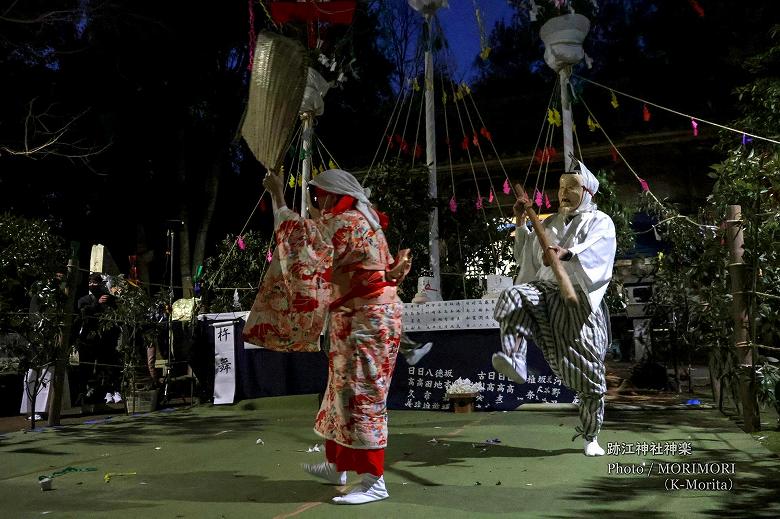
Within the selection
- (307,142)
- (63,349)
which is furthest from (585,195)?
(63,349)

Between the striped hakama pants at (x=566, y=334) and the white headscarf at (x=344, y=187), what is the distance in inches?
41.1

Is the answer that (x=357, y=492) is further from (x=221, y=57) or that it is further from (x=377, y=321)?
(x=221, y=57)

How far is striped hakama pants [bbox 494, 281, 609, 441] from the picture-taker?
4180mm

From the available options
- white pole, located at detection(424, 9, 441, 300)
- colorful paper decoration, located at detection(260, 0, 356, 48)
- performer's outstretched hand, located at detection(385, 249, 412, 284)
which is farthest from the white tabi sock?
colorful paper decoration, located at detection(260, 0, 356, 48)

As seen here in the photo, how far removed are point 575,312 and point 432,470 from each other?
1169mm

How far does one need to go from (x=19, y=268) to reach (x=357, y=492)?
445cm

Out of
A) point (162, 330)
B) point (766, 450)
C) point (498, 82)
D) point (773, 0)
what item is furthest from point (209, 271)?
point (498, 82)

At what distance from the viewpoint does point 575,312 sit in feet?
13.7

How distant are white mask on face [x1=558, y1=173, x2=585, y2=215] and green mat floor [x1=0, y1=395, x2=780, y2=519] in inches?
56.4

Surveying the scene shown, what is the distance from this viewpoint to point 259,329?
11.7 feet

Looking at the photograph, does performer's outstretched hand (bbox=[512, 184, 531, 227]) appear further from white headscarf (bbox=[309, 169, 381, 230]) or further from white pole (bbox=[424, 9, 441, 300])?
white pole (bbox=[424, 9, 441, 300])


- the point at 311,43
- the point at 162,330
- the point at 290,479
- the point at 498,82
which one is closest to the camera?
the point at 290,479

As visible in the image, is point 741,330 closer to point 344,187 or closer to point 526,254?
point 526,254

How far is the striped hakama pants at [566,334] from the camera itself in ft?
13.7
